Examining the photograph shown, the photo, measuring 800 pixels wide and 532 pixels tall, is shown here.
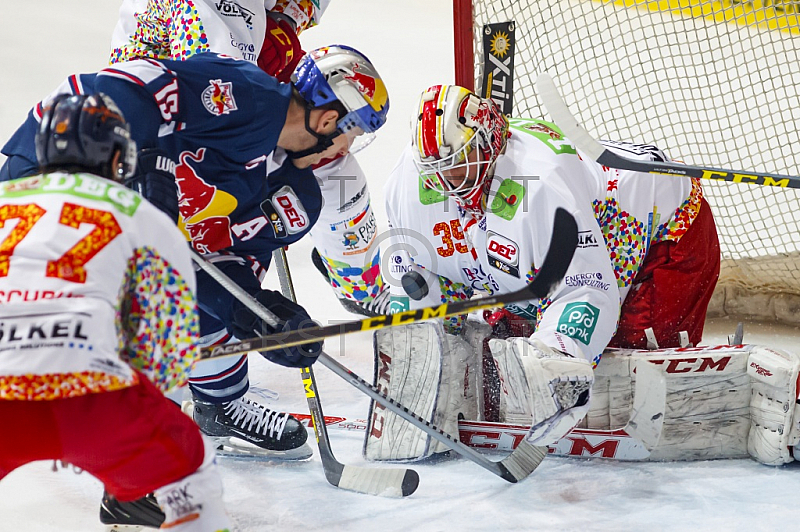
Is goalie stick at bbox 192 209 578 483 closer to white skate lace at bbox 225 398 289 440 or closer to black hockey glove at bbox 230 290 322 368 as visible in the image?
black hockey glove at bbox 230 290 322 368

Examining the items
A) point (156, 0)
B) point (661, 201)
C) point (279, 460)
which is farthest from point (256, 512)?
point (156, 0)

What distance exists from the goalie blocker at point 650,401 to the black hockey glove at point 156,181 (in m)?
0.84

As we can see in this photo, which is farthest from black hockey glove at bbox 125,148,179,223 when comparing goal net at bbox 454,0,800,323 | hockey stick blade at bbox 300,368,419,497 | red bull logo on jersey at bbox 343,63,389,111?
goal net at bbox 454,0,800,323

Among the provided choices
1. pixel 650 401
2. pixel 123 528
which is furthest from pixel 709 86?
pixel 123 528

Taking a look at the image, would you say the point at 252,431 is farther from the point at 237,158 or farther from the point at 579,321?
the point at 579,321

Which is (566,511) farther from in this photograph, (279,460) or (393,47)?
(393,47)

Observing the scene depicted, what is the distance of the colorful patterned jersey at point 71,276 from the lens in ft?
4.32

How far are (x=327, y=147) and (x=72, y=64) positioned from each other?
183 inches

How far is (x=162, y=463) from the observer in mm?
1395

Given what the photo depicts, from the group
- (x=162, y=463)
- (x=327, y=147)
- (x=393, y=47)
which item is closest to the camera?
(x=162, y=463)

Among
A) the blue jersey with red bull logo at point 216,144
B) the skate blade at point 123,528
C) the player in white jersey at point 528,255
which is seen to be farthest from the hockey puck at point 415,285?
the skate blade at point 123,528

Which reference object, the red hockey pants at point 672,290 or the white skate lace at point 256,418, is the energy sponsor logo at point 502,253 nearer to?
the red hockey pants at point 672,290

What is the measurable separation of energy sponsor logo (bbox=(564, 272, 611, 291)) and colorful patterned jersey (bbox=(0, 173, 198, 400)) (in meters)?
A: 1.26

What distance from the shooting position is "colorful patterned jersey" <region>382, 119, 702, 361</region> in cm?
239
